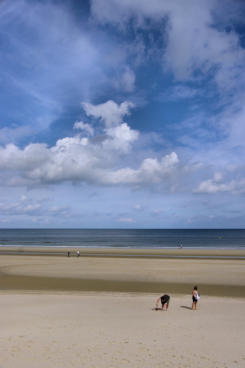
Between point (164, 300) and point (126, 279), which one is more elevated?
point (164, 300)

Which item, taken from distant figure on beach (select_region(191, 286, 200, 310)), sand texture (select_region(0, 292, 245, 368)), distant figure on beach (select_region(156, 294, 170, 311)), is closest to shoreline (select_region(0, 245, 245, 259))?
distant figure on beach (select_region(191, 286, 200, 310))

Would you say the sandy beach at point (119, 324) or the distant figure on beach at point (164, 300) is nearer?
the sandy beach at point (119, 324)

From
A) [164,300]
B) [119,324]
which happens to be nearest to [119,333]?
[119,324]

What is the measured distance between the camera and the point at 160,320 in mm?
14727

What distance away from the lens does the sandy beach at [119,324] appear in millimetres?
10492

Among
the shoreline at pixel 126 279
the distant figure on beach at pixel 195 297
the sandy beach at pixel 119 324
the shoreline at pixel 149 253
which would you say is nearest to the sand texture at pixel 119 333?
the sandy beach at pixel 119 324

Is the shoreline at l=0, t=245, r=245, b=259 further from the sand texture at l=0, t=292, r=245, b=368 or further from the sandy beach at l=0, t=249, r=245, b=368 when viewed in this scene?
the sand texture at l=0, t=292, r=245, b=368

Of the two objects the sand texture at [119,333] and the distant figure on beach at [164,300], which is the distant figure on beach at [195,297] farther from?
the distant figure on beach at [164,300]

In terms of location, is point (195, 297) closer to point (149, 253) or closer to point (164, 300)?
point (164, 300)

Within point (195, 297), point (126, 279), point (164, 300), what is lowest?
point (126, 279)

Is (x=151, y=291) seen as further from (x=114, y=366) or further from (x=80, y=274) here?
(x=114, y=366)

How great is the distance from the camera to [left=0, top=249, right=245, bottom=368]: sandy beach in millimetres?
10492

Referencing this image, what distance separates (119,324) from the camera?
14.1 meters

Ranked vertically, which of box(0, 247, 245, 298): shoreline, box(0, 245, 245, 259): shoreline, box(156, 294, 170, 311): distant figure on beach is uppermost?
box(156, 294, 170, 311): distant figure on beach
